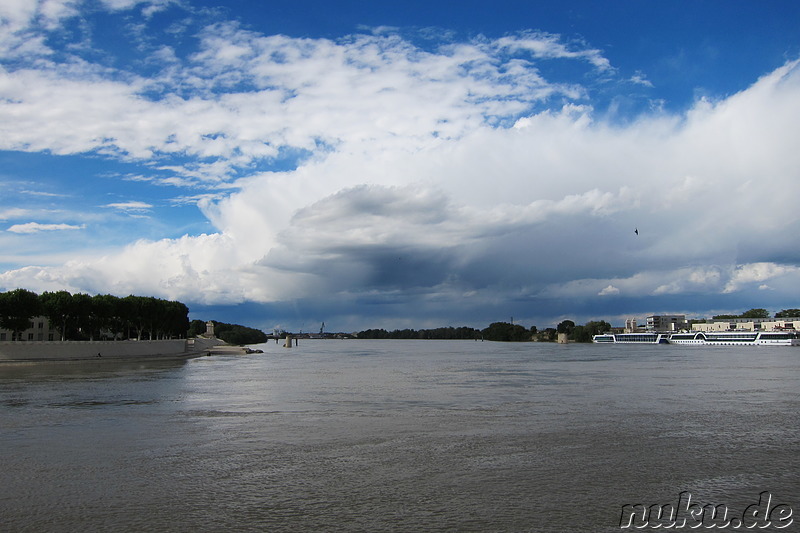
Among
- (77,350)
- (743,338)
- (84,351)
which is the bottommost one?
(84,351)

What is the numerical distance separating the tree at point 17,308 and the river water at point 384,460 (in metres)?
56.9

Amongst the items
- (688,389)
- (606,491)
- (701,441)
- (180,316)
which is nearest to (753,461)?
(701,441)

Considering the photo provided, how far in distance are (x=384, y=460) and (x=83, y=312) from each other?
8957cm

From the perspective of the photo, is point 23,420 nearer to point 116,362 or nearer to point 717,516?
point 717,516

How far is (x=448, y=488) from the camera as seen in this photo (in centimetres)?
1684

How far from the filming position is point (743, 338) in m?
175

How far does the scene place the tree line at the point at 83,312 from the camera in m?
87.4

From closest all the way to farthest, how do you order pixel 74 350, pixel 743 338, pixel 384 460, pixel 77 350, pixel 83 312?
pixel 384 460, pixel 74 350, pixel 77 350, pixel 83 312, pixel 743 338

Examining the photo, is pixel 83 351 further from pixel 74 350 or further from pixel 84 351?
pixel 74 350

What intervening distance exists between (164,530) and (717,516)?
12.2m

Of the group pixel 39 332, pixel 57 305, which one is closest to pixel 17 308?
pixel 57 305

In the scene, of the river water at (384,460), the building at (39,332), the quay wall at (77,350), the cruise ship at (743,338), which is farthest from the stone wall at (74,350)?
the cruise ship at (743,338)

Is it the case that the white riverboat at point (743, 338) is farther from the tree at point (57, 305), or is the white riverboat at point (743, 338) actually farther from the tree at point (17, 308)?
the tree at point (17, 308)

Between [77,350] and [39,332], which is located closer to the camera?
[77,350]
